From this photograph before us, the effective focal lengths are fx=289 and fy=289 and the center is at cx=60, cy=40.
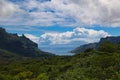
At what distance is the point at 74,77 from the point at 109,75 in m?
8.24

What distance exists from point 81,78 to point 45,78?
15044 mm

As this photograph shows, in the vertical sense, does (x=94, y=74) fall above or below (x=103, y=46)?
below

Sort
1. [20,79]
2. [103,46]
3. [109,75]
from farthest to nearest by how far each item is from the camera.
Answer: [103,46]
[20,79]
[109,75]

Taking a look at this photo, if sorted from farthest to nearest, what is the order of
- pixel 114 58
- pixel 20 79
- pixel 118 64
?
pixel 20 79
pixel 114 58
pixel 118 64

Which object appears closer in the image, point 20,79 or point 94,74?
point 94,74

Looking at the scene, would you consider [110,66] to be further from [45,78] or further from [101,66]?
[45,78]

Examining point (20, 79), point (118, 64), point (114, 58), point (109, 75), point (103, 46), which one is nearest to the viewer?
point (109, 75)

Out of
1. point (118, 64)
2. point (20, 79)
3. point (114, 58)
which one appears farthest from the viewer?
point (20, 79)

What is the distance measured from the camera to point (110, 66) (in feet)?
242

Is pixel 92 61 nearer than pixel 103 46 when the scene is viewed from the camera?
Yes

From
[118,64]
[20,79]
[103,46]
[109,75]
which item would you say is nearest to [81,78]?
[109,75]

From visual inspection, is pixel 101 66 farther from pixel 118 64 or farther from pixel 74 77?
pixel 74 77

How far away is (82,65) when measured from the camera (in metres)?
82.5

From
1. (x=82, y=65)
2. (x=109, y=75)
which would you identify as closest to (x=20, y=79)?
(x=82, y=65)
